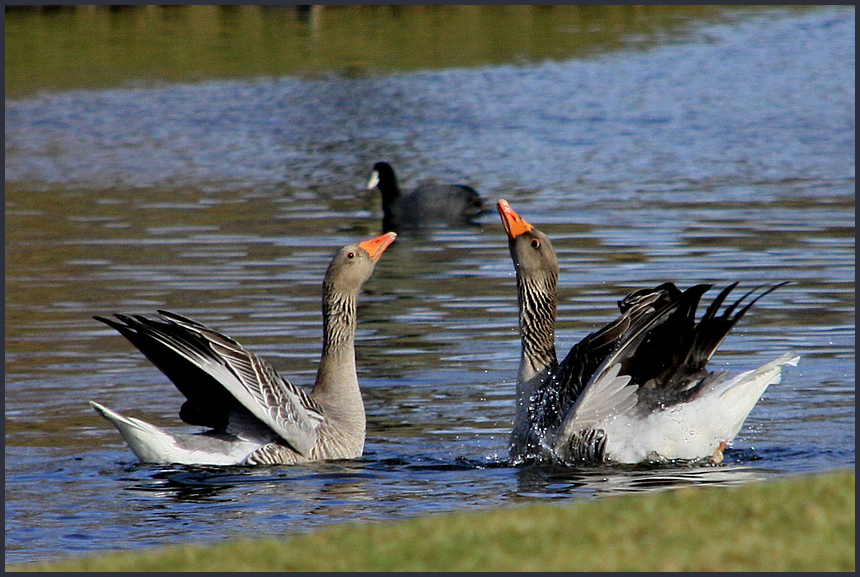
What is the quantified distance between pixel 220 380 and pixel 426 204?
1179 cm

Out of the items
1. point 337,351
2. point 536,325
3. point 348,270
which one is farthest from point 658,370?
point 348,270

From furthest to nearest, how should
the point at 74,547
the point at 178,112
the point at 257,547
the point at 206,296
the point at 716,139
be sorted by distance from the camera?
1. the point at 178,112
2. the point at 716,139
3. the point at 206,296
4. the point at 74,547
5. the point at 257,547

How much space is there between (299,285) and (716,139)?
12754mm

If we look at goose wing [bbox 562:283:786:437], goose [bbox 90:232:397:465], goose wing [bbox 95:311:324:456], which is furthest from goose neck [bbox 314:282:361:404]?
goose wing [bbox 562:283:786:437]

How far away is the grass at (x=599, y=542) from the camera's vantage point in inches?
199

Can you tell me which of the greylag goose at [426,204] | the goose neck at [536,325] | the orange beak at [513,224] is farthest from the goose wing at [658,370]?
the greylag goose at [426,204]

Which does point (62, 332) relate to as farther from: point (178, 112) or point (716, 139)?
point (178, 112)

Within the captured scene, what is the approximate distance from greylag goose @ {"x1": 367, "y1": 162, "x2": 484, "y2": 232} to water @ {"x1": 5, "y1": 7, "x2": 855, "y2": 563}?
0.37 metres

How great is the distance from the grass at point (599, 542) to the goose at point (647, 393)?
6.99ft

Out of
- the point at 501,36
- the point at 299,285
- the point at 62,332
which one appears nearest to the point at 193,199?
the point at 299,285

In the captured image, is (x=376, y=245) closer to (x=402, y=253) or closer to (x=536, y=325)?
(x=536, y=325)

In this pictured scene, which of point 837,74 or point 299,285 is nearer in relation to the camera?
point 299,285

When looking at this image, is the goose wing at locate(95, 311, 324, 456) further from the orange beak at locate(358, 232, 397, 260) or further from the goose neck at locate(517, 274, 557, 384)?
the goose neck at locate(517, 274, 557, 384)

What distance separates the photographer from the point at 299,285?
14750mm
